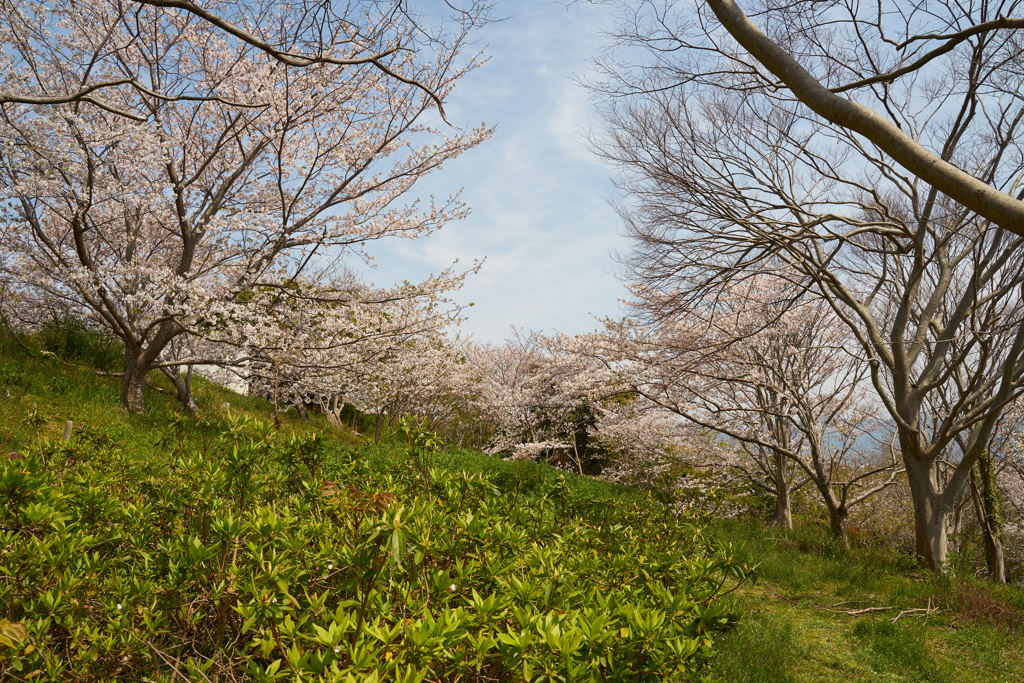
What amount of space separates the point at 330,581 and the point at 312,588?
71mm

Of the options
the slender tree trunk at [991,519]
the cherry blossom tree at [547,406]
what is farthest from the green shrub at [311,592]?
the cherry blossom tree at [547,406]

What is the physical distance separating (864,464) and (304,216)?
13457 millimetres

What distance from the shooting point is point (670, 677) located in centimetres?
175

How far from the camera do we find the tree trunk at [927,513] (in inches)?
298

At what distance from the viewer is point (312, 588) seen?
1.99 m

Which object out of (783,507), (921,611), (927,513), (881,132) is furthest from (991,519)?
(881,132)

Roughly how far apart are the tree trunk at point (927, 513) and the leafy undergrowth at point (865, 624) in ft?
1.00

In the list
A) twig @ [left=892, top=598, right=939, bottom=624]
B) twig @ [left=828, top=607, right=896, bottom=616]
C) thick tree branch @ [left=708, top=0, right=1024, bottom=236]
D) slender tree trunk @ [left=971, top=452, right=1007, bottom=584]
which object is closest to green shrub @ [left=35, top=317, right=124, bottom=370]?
thick tree branch @ [left=708, top=0, right=1024, bottom=236]

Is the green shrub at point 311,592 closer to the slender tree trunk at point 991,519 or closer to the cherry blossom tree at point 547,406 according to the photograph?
the slender tree trunk at point 991,519

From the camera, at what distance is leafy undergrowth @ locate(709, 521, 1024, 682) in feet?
13.9

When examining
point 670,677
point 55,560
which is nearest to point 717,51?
point 670,677

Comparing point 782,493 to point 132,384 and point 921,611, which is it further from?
point 132,384

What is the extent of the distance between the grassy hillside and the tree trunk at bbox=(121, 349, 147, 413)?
4.82 metres

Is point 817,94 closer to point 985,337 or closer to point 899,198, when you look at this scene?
point 985,337
